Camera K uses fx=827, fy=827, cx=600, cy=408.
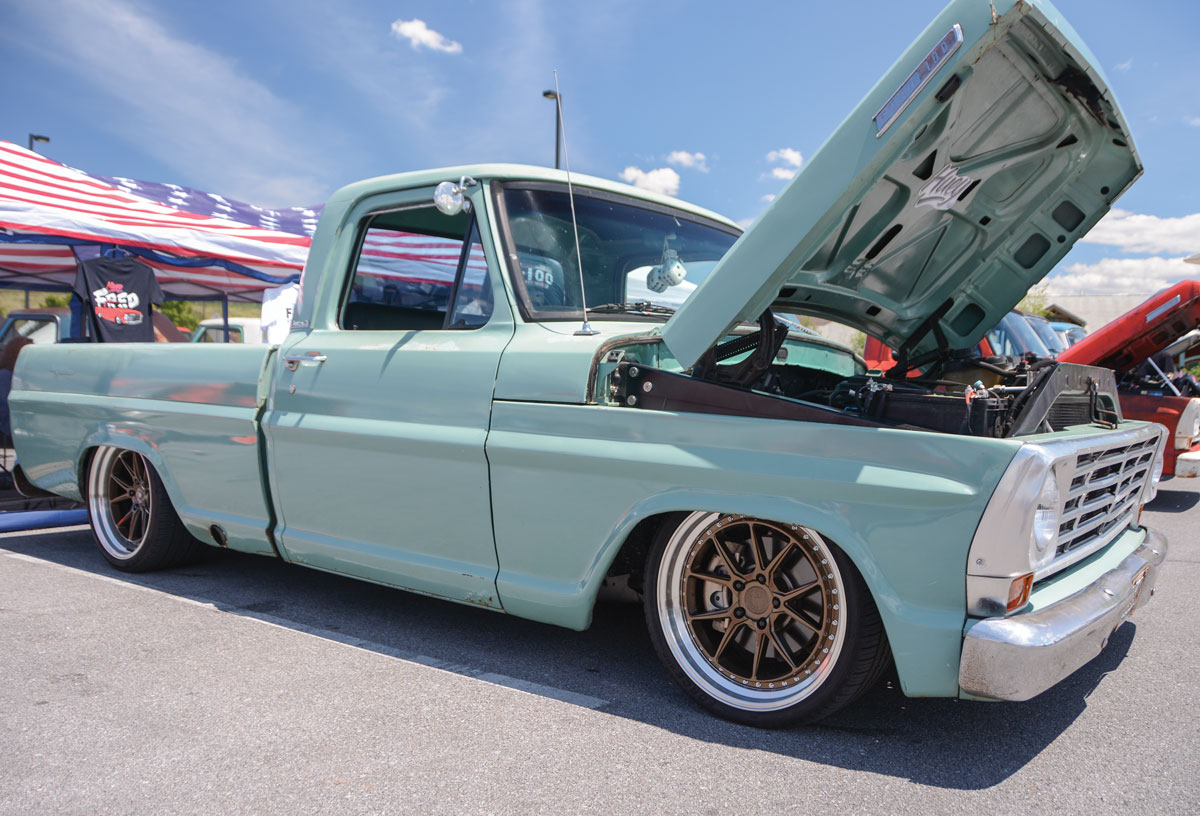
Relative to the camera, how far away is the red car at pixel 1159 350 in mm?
6336

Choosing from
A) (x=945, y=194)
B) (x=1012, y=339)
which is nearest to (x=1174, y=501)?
(x=1012, y=339)

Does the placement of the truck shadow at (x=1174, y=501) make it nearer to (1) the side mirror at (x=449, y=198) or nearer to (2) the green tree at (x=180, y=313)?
(1) the side mirror at (x=449, y=198)

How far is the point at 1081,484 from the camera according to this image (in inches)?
97.8

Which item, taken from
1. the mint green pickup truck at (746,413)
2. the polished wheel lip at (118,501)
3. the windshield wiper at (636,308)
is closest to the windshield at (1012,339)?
the mint green pickup truck at (746,413)

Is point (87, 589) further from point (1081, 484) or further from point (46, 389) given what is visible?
point (1081, 484)

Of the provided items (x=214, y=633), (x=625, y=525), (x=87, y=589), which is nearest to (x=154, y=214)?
(x=87, y=589)

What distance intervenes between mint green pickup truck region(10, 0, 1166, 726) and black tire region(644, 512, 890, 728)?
0.4 inches

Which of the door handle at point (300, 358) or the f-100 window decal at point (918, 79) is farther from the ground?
the f-100 window decal at point (918, 79)

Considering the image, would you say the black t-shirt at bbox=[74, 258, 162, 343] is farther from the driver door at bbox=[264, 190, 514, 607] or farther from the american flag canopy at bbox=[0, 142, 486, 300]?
the driver door at bbox=[264, 190, 514, 607]

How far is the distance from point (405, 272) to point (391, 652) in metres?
1.73

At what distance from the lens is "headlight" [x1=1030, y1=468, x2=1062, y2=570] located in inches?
85.7

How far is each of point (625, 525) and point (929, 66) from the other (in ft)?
5.15

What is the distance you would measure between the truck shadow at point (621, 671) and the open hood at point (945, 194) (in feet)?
3.94

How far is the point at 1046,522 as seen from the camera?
7.39 feet
